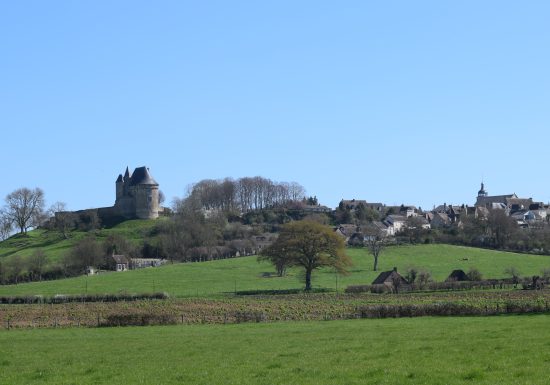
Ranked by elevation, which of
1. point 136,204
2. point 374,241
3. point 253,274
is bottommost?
point 253,274

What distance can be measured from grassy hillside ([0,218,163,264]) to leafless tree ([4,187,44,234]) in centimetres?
246

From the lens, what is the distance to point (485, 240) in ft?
385

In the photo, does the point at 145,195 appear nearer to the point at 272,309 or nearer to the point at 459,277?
the point at 459,277

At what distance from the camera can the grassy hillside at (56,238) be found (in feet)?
424

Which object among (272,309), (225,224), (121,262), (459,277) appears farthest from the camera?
(225,224)

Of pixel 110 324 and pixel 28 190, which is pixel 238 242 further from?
pixel 110 324

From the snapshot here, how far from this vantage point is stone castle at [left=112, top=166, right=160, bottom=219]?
528ft

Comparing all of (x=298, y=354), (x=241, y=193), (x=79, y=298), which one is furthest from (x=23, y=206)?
(x=298, y=354)

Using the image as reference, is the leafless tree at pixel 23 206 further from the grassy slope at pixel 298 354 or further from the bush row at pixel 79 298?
the grassy slope at pixel 298 354

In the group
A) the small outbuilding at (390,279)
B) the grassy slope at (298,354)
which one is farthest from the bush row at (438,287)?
the grassy slope at (298,354)

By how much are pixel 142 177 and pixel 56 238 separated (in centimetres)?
2737

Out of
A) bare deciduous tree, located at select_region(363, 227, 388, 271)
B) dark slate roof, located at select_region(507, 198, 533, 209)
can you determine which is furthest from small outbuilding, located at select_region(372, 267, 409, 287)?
dark slate roof, located at select_region(507, 198, 533, 209)

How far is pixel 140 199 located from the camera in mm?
161125

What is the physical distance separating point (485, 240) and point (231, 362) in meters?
99.5
